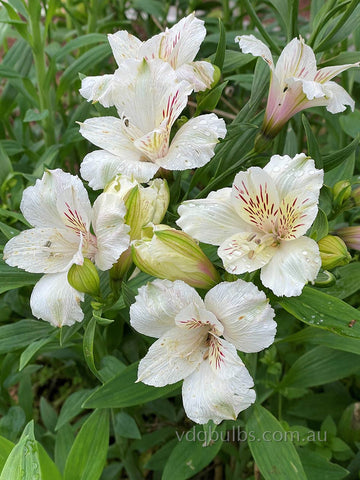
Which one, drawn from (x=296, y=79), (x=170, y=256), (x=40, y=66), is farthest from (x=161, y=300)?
(x=40, y=66)

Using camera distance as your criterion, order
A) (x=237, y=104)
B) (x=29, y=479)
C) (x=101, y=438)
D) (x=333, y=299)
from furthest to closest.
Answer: (x=237, y=104), (x=101, y=438), (x=333, y=299), (x=29, y=479)

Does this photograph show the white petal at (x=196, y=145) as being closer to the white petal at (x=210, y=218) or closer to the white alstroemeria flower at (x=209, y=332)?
the white petal at (x=210, y=218)

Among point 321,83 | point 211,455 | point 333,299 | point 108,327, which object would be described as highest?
point 321,83

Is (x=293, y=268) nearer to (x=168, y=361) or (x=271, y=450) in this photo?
(x=168, y=361)

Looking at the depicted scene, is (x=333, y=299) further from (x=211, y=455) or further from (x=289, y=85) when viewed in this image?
(x=211, y=455)

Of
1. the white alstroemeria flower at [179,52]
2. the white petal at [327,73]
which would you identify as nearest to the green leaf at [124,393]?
the white alstroemeria flower at [179,52]

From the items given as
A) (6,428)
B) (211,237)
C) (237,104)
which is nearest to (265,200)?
(211,237)
